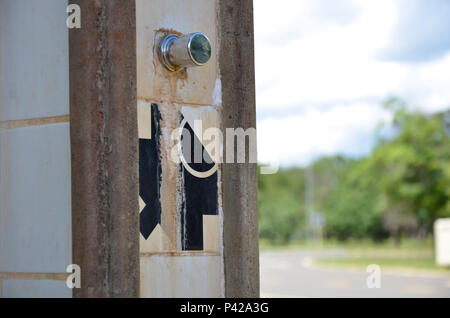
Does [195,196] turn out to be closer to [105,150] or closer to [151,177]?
[151,177]

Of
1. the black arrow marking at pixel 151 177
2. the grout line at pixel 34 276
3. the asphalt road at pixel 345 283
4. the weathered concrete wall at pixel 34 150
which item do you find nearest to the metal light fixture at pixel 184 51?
the black arrow marking at pixel 151 177

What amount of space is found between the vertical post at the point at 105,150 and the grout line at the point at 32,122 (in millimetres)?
176

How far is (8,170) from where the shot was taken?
2.94 metres

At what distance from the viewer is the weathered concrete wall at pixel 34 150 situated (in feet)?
9.12

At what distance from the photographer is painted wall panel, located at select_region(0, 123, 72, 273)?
9.07 ft

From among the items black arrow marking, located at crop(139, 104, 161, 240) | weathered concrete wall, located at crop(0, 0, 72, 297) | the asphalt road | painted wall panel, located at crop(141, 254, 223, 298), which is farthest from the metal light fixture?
the asphalt road

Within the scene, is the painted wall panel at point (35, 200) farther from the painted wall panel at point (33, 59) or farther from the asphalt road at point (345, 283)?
the asphalt road at point (345, 283)

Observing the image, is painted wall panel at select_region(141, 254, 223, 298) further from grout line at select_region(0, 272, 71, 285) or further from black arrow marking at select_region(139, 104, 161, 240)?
grout line at select_region(0, 272, 71, 285)

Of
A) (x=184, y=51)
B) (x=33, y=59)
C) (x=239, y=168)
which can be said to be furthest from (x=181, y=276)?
(x=33, y=59)

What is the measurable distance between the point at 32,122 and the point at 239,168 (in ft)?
A: 2.93

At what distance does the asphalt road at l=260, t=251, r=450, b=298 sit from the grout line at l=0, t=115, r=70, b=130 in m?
12.5
